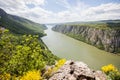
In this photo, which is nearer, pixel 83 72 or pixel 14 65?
pixel 14 65

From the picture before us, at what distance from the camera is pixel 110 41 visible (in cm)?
16388

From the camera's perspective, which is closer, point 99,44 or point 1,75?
point 1,75

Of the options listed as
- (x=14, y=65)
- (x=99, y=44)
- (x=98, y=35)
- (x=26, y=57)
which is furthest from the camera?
(x=98, y=35)

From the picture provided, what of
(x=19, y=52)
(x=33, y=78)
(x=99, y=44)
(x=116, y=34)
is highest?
(x=19, y=52)

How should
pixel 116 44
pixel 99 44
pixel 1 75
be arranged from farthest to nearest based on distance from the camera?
1. pixel 99 44
2. pixel 116 44
3. pixel 1 75

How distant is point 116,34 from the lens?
6373 inches

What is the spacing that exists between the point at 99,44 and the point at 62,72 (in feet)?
496

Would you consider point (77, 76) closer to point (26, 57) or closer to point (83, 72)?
point (83, 72)

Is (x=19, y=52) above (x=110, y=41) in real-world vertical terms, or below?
above

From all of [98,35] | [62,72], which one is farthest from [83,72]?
[98,35]

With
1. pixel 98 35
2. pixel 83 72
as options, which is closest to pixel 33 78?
pixel 83 72

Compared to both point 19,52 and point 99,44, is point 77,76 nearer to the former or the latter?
point 19,52

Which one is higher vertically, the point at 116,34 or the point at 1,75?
the point at 1,75

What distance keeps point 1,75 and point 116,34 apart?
156 m
